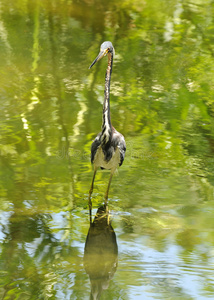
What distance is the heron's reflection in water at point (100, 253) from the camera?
5324 mm

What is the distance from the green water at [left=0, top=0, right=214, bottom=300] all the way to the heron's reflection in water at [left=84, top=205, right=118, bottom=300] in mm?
20

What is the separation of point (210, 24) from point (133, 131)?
703cm

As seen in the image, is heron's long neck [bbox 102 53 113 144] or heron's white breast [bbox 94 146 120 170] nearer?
heron's long neck [bbox 102 53 113 144]

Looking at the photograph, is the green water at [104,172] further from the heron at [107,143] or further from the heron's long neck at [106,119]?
the heron's long neck at [106,119]

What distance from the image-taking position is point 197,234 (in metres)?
6.36

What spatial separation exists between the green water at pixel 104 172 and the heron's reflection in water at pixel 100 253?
0.02 meters

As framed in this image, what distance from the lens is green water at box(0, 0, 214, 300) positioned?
18.0 feet

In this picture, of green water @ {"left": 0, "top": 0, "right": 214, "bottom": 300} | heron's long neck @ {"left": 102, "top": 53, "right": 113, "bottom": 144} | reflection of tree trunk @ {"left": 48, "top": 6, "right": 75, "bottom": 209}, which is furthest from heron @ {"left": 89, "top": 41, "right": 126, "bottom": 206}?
reflection of tree trunk @ {"left": 48, "top": 6, "right": 75, "bottom": 209}

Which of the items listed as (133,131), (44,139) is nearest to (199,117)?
(133,131)

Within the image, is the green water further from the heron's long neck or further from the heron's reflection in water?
the heron's long neck

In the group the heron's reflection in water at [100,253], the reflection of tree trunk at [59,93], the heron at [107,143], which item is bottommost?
the reflection of tree trunk at [59,93]

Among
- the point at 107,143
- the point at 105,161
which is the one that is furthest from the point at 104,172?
the point at 107,143

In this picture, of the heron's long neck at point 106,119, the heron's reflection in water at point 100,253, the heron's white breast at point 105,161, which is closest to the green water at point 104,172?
the heron's reflection in water at point 100,253

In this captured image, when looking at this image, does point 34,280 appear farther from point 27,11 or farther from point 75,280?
point 27,11
